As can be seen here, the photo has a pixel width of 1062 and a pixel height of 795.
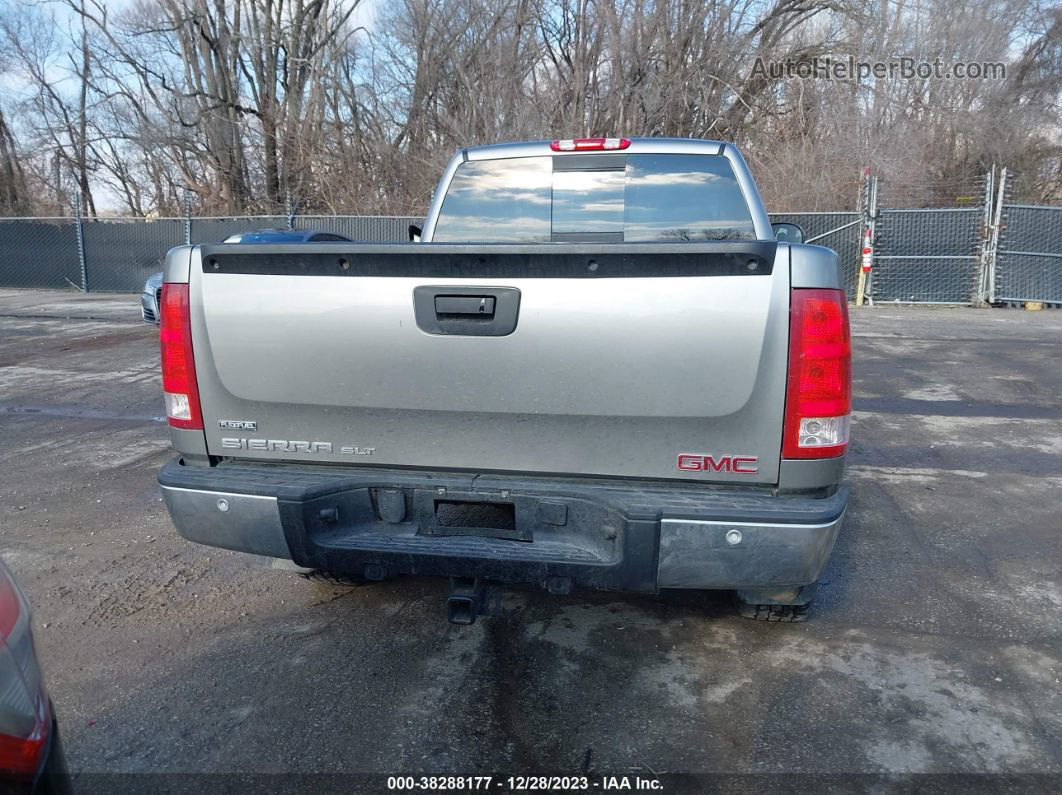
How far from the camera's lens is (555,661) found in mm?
3244

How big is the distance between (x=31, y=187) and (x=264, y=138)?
1241 centimetres

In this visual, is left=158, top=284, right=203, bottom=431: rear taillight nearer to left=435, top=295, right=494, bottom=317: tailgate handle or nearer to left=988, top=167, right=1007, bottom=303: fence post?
left=435, top=295, right=494, bottom=317: tailgate handle

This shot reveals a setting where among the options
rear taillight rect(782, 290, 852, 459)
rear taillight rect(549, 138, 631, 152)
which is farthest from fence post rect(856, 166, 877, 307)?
rear taillight rect(782, 290, 852, 459)

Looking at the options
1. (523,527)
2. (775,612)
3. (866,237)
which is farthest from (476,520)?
(866,237)

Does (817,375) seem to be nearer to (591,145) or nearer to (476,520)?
(476,520)

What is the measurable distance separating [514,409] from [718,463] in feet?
2.32

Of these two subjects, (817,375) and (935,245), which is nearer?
(817,375)

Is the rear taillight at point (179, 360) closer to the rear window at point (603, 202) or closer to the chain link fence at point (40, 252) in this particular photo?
the rear window at point (603, 202)

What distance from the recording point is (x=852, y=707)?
293 cm

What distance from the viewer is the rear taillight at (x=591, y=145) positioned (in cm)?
420

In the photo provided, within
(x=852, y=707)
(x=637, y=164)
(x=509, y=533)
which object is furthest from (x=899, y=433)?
(x=509, y=533)

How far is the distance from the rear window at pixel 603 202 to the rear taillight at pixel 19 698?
2.81 meters

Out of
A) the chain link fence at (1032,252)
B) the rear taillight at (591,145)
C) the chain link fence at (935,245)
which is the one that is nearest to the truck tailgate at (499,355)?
the rear taillight at (591,145)

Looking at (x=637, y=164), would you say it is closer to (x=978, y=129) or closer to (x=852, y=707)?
(x=852, y=707)
